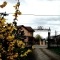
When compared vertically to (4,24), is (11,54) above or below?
below

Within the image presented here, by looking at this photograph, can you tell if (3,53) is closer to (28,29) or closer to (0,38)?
(0,38)

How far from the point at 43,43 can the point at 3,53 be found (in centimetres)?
10748

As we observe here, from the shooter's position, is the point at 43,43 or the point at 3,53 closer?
the point at 3,53

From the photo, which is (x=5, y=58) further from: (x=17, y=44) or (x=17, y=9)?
(x=17, y=9)

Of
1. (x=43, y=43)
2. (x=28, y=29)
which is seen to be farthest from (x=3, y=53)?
(x=43, y=43)

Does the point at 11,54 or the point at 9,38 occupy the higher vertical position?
the point at 9,38

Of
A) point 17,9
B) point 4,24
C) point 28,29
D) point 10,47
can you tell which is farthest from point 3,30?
point 28,29

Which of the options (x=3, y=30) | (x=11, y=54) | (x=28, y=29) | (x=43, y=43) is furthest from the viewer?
(x=43, y=43)

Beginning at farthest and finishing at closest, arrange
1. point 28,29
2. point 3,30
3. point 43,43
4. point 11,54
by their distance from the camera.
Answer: point 43,43, point 28,29, point 11,54, point 3,30

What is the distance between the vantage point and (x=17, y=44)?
19.6 feet

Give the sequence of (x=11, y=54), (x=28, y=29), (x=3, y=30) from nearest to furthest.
A: 1. (x=3, y=30)
2. (x=11, y=54)
3. (x=28, y=29)

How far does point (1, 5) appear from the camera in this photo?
18.3ft

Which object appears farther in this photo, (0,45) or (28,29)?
(28,29)

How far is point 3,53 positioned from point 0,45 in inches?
9.6
